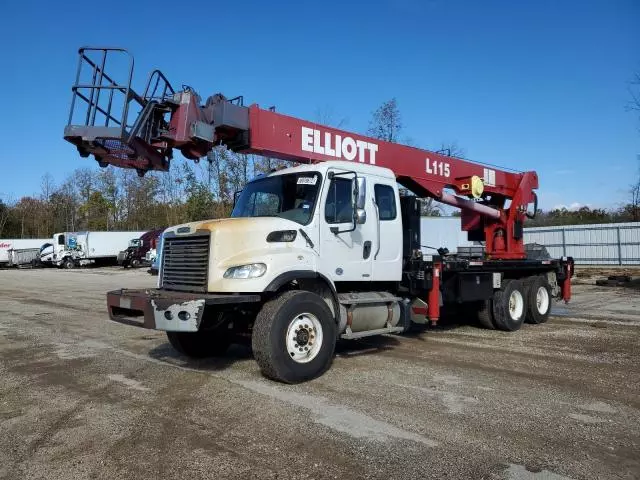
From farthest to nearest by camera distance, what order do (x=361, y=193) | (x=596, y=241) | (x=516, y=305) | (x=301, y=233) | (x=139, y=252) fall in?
(x=139, y=252)
(x=596, y=241)
(x=516, y=305)
(x=361, y=193)
(x=301, y=233)

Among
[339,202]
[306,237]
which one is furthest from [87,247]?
[306,237]

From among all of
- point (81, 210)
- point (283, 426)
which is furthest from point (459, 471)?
point (81, 210)

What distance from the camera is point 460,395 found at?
590 centimetres

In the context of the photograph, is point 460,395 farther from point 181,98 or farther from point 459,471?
point 181,98

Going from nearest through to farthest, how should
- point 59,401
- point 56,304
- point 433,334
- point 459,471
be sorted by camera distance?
point 459,471
point 59,401
point 433,334
point 56,304

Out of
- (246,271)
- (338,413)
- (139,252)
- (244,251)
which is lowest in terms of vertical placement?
(338,413)

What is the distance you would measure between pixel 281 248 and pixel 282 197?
3.91ft

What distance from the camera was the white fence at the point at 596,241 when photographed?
3341 centimetres

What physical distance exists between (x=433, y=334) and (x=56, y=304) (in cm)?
1178

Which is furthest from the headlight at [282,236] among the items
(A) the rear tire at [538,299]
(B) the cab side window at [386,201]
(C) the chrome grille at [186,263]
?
(A) the rear tire at [538,299]

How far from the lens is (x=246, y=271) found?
6230mm

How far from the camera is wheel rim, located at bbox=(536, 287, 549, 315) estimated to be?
463 inches

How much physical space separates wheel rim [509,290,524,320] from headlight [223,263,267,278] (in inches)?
256

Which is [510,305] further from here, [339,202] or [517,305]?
[339,202]
